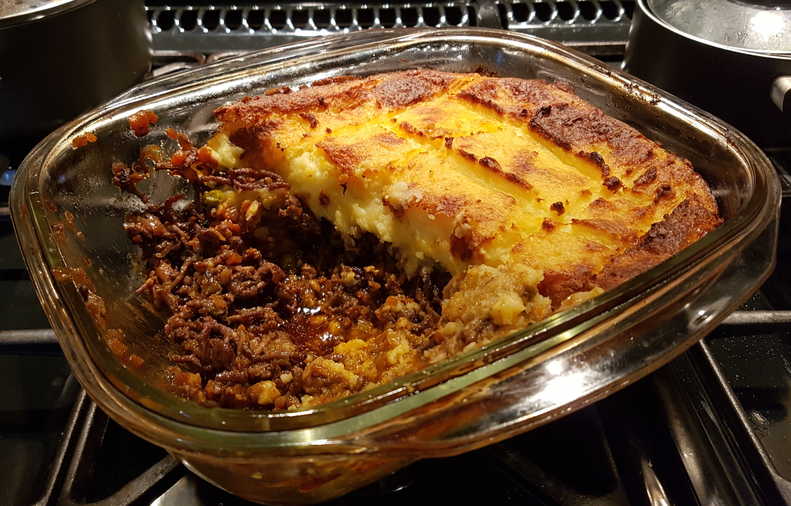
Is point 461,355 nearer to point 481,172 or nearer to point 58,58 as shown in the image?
point 481,172

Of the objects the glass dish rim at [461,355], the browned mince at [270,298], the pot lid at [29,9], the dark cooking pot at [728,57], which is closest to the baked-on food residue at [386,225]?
the browned mince at [270,298]

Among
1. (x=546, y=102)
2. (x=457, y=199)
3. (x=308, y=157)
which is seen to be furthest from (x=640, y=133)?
(x=308, y=157)

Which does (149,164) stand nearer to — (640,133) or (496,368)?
(496,368)

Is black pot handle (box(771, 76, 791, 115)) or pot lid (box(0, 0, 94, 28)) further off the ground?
pot lid (box(0, 0, 94, 28))

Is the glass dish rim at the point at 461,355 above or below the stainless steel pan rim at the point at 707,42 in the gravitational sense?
below

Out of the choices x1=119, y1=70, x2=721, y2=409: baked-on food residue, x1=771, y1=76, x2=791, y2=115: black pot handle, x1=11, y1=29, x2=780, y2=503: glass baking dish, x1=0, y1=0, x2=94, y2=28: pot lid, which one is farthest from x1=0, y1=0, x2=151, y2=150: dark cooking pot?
x1=771, y1=76, x2=791, y2=115: black pot handle

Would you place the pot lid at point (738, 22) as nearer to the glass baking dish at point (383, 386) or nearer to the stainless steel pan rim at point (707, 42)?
the stainless steel pan rim at point (707, 42)

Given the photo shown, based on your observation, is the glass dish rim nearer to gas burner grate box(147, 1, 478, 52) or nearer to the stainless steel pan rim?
the stainless steel pan rim
